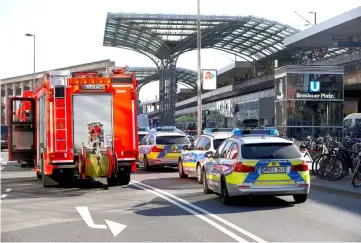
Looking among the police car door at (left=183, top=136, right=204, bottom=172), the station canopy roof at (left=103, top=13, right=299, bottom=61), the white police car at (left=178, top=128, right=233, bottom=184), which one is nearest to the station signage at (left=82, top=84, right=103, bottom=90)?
the white police car at (left=178, top=128, right=233, bottom=184)

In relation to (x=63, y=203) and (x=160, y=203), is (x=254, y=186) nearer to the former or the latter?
(x=160, y=203)

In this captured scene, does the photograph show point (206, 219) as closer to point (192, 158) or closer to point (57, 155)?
point (57, 155)

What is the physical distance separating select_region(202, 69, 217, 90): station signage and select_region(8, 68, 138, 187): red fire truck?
19038mm

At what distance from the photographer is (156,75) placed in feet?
301

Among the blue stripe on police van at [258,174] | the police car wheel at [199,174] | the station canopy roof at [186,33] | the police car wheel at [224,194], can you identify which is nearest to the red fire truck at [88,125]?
the police car wheel at [199,174]

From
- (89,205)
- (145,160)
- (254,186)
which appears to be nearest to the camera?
(254,186)

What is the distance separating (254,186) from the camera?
39.3 ft

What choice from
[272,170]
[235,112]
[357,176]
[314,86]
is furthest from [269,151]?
[235,112]

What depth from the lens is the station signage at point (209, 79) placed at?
35781 millimetres

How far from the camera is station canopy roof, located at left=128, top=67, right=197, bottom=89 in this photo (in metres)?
85.9

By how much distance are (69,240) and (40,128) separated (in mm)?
9353

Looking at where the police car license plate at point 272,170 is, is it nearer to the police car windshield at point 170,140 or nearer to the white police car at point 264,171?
the white police car at point 264,171

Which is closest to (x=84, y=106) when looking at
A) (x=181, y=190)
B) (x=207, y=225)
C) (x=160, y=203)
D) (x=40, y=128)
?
(x=40, y=128)

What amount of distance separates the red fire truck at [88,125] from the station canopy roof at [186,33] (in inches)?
1284
